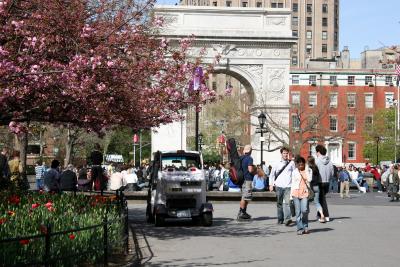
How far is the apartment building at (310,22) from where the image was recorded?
453 ft

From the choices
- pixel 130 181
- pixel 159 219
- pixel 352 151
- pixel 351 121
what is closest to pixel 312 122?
pixel 351 121

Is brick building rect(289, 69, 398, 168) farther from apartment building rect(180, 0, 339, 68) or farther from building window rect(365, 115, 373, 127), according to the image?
apartment building rect(180, 0, 339, 68)

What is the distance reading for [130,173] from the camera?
3819 cm

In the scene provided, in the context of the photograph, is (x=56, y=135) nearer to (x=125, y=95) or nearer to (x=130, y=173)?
(x=130, y=173)

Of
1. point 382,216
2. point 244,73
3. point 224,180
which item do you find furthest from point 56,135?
point 382,216

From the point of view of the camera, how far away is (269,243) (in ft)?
51.5

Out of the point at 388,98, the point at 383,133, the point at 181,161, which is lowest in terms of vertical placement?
the point at 181,161

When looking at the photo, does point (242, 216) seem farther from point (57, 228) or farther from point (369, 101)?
point (369, 101)

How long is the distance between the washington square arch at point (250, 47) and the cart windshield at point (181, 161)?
122ft

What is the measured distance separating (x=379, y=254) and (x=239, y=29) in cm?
4584

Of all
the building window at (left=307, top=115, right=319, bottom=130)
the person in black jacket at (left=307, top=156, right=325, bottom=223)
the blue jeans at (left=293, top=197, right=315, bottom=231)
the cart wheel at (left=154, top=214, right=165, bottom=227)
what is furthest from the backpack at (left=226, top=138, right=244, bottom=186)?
the building window at (left=307, top=115, right=319, bottom=130)

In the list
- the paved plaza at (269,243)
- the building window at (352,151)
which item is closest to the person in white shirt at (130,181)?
the paved plaza at (269,243)

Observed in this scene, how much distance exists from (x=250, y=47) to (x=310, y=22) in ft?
273

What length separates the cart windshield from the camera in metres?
19.8
